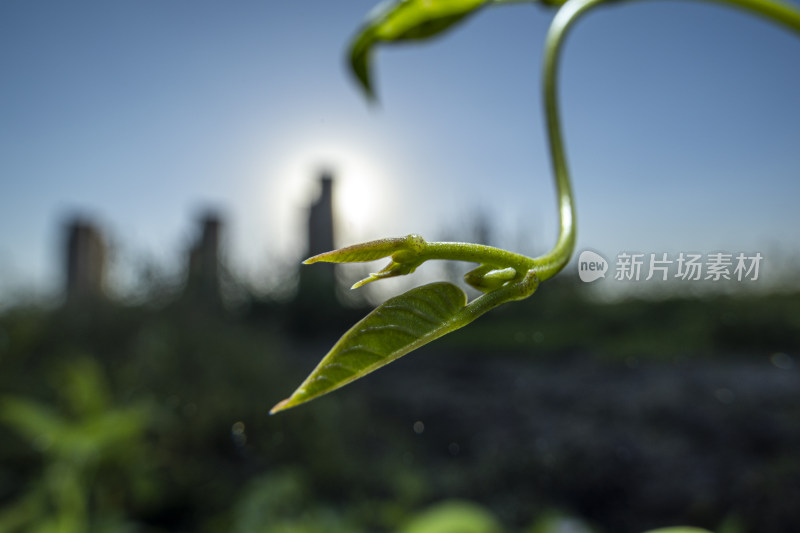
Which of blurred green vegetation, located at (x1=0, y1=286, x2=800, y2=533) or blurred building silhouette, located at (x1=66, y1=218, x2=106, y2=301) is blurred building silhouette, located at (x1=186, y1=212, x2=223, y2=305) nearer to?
blurred green vegetation, located at (x1=0, y1=286, x2=800, y2=533)

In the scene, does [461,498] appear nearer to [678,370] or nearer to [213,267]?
[678,370]

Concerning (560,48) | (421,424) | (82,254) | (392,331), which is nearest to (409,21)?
(560,48)

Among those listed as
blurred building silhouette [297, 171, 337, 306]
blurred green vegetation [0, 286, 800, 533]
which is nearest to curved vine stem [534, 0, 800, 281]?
blurred green vegetation [0, 286, 800, 533]

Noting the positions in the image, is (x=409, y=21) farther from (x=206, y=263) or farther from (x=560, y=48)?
(x=206, y=263)

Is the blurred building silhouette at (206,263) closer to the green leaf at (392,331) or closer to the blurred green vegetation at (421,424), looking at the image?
the blurred green vegetation at (421,424)

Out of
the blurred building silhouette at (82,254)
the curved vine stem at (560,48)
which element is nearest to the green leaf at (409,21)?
the curved vine stem at (560,48)
